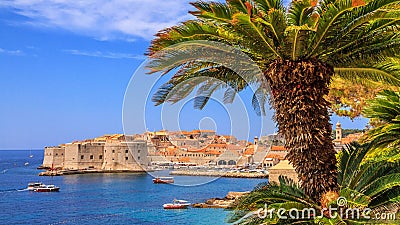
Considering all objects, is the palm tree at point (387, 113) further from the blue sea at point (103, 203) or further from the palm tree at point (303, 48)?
the blue sea at point (103, 203)

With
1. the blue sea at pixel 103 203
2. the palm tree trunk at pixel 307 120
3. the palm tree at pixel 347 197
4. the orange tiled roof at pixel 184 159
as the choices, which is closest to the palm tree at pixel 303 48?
the palm tree trunk at pixel 307 120

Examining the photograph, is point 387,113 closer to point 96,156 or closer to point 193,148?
point 193,148

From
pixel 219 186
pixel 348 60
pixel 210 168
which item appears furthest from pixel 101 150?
pixel 348 60

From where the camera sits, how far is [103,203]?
4191 centimetres

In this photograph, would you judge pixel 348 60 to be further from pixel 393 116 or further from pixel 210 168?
pixel 210 168

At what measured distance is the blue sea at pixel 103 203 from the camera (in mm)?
33844

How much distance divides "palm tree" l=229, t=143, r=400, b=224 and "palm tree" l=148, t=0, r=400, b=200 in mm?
246

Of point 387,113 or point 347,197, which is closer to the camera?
point 347,197

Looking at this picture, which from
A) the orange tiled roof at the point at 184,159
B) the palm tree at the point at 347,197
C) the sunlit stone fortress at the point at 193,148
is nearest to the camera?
the palm tree at the point at 347,197

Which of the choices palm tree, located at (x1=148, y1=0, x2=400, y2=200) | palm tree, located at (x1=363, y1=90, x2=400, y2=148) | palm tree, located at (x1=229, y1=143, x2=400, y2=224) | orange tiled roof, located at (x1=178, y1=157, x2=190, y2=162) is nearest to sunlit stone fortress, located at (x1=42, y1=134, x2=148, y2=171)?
orange tiled roof, located at (x1=178, y1=157, x2=190, y2=162)

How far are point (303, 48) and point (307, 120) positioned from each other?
83 cm

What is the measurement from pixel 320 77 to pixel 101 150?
66.0 meters

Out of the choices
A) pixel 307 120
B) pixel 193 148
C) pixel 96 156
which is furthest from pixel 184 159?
pixel 96 156

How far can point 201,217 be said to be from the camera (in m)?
33.9
